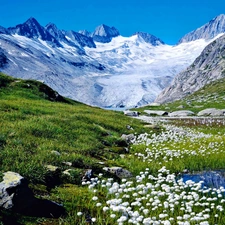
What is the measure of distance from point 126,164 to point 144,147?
5.02 meters

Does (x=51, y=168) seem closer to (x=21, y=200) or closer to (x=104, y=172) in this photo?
(x=104, y=172)

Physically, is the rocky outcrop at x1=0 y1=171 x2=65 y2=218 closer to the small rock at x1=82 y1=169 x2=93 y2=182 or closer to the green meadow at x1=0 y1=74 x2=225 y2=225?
the green meadow at x1=0 y1=74 x2=225 y2=225

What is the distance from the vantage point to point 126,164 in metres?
18.0

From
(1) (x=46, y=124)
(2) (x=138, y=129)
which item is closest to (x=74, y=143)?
(1) (x=46, y=124)

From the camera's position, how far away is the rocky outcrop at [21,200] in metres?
9.15

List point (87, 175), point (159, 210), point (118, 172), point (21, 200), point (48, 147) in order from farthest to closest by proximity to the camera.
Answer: point (48, 147) < point (118, 172) < point (87, 175) < point (159, 210) < point (21, 200)

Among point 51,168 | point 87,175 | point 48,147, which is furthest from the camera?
point 48,147

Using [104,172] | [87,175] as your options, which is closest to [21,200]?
[87,175]

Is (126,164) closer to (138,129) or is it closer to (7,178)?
(7,178)

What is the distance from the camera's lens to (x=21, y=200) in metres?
9.34

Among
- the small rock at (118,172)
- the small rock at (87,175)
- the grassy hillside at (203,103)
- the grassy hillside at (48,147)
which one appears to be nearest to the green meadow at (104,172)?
the grassy hillside at (48,147)

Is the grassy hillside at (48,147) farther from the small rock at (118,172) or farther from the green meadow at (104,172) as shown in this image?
the small rock at (118,172)

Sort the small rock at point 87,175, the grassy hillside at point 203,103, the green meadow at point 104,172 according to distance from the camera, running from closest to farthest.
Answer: the green meadow at point 104,172 → the small rock at point 87,175 → the grassy hillside at point 203,103

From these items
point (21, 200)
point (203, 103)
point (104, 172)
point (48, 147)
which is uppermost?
point (203, 103)
